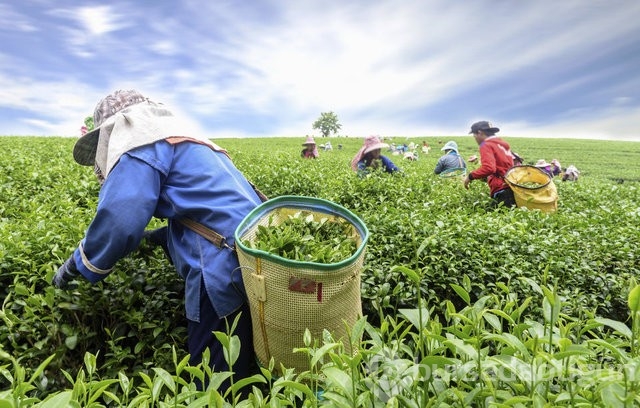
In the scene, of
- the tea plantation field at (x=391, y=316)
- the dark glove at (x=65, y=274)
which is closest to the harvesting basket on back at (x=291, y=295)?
the tea plantation field at (x=391, y=316)

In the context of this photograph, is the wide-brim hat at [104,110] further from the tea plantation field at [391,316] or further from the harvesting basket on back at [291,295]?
the harvesting basket on back at [291,295]

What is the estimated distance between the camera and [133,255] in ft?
8.36

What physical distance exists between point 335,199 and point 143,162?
3.04 metres

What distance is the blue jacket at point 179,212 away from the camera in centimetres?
174

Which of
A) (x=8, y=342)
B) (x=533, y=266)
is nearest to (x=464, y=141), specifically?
(x=533, y=266)

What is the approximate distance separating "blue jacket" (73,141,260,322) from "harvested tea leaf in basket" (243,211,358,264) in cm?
18

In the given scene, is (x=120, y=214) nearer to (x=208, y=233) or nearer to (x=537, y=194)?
(x=208, y=233)

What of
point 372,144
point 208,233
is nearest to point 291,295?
point 208,233

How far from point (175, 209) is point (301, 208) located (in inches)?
22.7

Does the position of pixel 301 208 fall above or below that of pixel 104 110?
below

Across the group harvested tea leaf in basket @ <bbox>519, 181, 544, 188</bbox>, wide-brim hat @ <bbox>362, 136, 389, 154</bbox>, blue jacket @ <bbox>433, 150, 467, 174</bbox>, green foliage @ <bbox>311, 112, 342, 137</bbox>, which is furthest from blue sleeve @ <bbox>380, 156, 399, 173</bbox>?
green foliage @ <bbox>311, 112, 342, 137</bbox>

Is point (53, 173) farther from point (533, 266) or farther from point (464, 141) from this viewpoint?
point (464, 141)

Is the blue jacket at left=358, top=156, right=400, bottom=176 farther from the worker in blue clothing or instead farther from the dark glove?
the dark glove

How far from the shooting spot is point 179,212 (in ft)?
6.23
